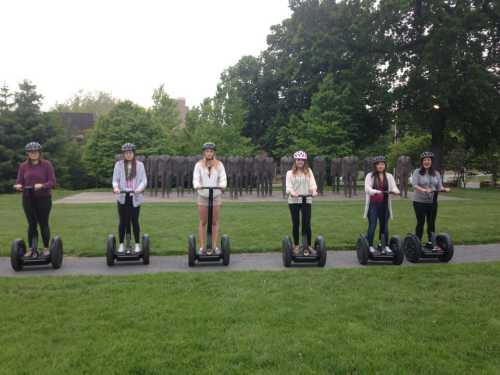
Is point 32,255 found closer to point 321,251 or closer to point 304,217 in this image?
point 304,217

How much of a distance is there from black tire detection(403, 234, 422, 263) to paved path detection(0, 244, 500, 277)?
0.43 feet

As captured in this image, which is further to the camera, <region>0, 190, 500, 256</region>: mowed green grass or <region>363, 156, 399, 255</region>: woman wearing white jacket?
<region>0, 190, 500, 256</region>: mowed green grass

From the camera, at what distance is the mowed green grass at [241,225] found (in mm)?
10719

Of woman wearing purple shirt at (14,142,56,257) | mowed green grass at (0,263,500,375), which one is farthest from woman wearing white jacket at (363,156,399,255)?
woman wearing purple shirt at (14,142,56,257)

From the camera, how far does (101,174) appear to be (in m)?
38.3

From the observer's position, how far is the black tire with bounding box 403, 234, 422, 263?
8.80 m

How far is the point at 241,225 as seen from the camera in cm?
1375

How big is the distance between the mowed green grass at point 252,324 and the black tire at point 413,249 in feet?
3.62

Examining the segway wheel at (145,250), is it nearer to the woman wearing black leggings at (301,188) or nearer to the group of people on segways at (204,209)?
the group of people on segways at (204,209)

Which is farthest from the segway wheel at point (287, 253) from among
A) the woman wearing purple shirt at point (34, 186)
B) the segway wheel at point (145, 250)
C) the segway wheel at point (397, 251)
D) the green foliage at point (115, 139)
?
the green foliage at point (115, 139)

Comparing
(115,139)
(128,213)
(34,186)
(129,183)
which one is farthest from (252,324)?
(115,139)

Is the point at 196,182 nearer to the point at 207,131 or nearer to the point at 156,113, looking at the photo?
the point at 207,131

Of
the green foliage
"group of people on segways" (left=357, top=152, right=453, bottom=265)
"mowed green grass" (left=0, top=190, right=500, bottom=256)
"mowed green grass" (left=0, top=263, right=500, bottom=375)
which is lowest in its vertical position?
"mowed green grass" (left=0, top=263, right=500, bottom=375)

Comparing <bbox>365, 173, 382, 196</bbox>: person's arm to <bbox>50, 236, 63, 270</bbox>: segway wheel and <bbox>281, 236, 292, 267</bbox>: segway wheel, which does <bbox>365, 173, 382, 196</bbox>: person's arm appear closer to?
<bbox>281, 236, 292, 267</bbox>: segway wheel
